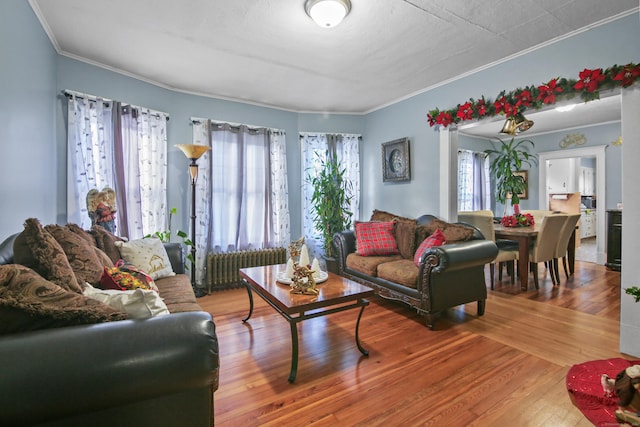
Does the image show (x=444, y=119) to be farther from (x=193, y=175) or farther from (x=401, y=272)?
(x=193, y=175)

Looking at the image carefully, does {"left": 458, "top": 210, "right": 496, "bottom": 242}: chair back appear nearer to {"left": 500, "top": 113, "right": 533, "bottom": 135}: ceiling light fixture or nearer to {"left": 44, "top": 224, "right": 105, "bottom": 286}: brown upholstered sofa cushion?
{"left": 500, "top": 113, "right": 533, "bottom": 135}: ceiling light fixture

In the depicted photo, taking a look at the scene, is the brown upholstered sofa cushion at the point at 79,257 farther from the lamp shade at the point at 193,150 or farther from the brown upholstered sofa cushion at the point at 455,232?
the brown upholstered sofa cushion at the point at 455,232

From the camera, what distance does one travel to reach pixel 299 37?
271cm

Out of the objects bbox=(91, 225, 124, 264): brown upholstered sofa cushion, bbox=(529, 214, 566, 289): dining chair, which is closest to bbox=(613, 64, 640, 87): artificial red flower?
bbox=(529, 214, 566, 289): dining chair

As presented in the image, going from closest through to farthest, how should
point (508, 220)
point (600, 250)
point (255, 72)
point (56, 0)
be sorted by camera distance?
1. point (56, 0)
2. point (255, 72)
3. point (508, 220)
4. point (600, 250)

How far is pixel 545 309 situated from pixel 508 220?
1522 mm

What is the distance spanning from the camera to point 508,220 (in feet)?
14.4

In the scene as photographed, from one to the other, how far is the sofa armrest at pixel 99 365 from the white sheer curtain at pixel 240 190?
124 inches

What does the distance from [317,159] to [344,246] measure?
5.45 ft

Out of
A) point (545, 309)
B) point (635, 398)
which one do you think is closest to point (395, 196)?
point (545, 309)

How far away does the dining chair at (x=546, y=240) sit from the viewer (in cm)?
381

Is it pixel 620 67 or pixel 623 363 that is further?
pixel 620 67

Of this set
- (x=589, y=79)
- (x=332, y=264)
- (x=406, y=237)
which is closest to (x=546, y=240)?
(x=406, y=237)

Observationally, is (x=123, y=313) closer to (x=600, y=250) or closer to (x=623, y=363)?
(x=623, y=363)
